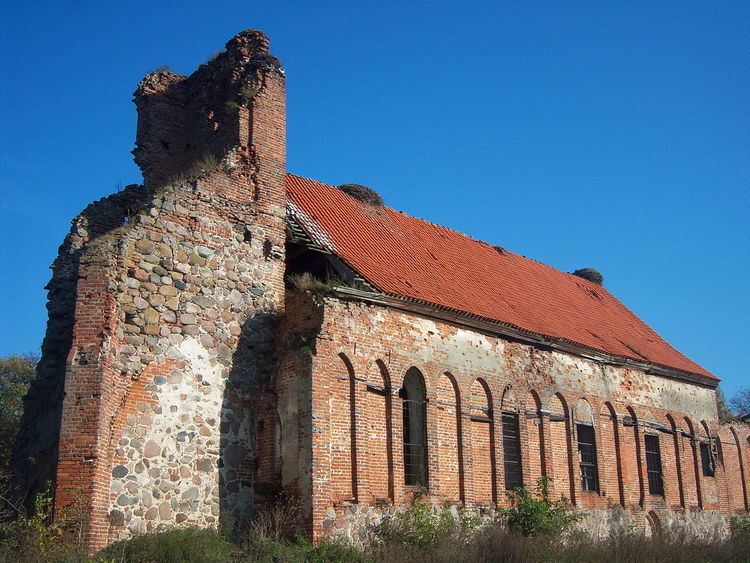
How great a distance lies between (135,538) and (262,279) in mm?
5781

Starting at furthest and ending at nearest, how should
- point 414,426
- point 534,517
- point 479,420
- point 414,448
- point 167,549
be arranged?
point 479,420 < point 534,517 < point 414,426 < point 414,448 < point 167,549

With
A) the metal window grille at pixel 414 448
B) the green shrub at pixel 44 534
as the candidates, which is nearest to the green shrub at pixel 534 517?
the metal window grille at pixel 414 448

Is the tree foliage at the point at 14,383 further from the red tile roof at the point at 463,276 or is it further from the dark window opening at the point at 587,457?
the dark window opening at the point at 587,457

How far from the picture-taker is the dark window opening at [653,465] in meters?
24.5

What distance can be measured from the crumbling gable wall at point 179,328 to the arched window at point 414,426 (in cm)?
327

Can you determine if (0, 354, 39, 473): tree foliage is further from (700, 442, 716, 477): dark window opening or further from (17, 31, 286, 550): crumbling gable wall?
(700, 442, 716, 477): dark window opening

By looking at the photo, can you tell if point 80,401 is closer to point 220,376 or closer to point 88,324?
point 88,324

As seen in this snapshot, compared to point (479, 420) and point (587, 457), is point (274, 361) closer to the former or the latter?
point (479, 420)

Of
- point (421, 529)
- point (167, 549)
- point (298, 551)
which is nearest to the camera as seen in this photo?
point (167, 549)

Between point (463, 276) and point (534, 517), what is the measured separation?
21.9 feet


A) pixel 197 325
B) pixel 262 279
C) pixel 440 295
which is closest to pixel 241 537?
pixel 197 325

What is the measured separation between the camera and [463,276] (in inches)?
880

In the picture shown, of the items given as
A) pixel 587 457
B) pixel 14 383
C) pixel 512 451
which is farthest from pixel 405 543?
pixel 14 383

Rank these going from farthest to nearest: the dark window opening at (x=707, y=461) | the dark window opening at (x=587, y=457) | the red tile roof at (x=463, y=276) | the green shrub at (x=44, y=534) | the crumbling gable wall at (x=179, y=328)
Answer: the dark window opening at (x=707, y=461) < the dark window opening at (x=587, y=457) < the red tile roof at (x=463, y=276) < the crumbling gable wall at (x=179, y=328) < the green shrub at (x=44, y=534)
